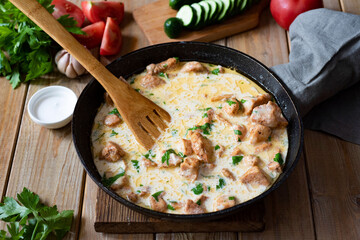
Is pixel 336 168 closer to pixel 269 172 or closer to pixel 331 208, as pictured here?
pixel 331 208

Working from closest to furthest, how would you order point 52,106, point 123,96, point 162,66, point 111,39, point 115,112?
point 123,96
point 115,112
point 162,66
point 52,106
point 111,39

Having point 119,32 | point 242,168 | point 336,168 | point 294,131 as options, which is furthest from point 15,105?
point 336,168

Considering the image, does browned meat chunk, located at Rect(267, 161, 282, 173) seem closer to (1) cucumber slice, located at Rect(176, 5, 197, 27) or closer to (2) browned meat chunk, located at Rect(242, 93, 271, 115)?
(2) browned meat chunk, located at Rect(242, 93, 271, 115)

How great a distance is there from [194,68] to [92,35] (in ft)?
4.70

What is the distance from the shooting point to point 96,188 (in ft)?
12.3

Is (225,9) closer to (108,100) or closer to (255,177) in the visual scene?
(108,100)

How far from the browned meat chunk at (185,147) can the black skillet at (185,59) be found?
2.21 ft

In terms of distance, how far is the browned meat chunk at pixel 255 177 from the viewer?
3.11 m

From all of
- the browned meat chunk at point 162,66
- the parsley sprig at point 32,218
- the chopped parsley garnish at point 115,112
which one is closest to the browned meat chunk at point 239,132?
the browned meat chunk at point 162,66

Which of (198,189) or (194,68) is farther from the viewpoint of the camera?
(194,68)

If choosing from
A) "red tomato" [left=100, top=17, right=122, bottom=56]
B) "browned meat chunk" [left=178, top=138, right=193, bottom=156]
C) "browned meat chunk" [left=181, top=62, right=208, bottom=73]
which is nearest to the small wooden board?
"browned meat chunk" [left=178, top=138, right=193, bottom=156]

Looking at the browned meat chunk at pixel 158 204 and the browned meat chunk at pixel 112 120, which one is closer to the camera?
the browned meat chunk at pixel 158 204

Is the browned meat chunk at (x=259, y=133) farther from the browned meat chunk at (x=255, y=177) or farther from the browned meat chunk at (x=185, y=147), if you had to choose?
the browned meat chunk at (x=185, y=147)

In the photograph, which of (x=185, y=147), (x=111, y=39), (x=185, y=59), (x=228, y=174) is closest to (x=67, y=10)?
(x=111, y=39)
